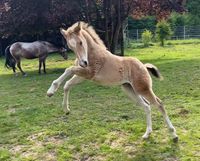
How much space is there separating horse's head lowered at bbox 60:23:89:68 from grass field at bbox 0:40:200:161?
1322 millimetres

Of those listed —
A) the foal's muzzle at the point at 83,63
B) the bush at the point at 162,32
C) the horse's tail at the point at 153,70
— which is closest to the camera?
the foal's muzzle at the point at 83,63

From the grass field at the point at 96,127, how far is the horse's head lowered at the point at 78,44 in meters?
1.32

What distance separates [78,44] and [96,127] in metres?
1.79

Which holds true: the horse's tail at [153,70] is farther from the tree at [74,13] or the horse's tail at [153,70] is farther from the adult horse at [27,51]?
the tree at [74,13]

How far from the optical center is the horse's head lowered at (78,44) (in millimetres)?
5008

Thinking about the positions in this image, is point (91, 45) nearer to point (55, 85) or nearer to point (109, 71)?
point (109, 71)

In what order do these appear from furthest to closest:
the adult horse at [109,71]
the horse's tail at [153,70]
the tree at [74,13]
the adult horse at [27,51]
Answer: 1. the tree at [74,13]
2. the adult horse at [27,51]
3. the horse's tail at [153,70]
4. the adult horse at [109,71]

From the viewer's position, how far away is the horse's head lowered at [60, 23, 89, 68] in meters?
5.01

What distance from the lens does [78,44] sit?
16.8 feet

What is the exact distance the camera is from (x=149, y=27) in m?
39.8

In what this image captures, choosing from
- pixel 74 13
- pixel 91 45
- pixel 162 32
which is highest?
pixel 74 13

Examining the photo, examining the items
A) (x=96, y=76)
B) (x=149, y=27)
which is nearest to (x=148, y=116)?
(x=96, y=76)

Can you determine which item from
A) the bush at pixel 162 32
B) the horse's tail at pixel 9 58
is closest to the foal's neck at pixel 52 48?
the horse's tail at pixel 9 58

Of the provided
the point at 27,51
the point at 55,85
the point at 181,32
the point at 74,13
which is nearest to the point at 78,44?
the point at 55,85
